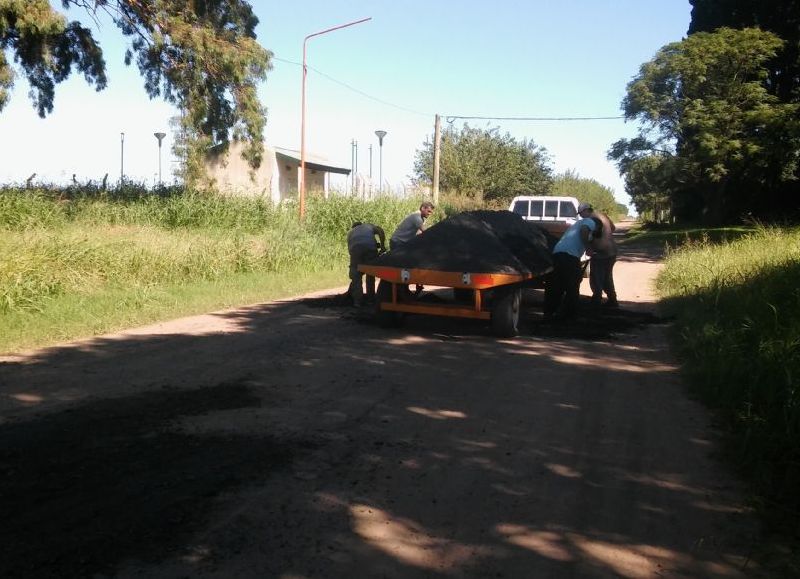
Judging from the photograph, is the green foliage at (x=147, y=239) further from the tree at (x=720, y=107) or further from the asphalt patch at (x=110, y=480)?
the tree at (x=720, y=107)

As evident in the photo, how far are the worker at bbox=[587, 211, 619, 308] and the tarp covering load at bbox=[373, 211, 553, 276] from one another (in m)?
1.53

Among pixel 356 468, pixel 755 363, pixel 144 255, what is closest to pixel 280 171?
pixel 144 255

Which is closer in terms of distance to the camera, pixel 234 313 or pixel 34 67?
pixel 234 313

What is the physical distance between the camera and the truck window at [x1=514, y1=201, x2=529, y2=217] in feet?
65.1

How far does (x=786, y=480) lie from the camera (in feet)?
14.4

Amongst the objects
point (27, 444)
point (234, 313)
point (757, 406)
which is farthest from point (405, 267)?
point (27, 444)

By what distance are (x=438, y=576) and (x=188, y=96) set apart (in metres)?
19.8

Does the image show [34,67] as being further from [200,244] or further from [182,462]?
[182,462]

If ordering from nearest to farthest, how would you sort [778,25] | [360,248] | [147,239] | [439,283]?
[439,283] → [360,248] → [147,239] → [778,25]

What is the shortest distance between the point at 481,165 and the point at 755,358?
43089 mm

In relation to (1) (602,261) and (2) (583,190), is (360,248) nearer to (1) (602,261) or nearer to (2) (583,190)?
(1) (602,261)

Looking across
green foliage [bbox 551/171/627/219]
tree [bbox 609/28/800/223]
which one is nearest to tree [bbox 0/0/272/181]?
tree [bbox 609/28/800/223]

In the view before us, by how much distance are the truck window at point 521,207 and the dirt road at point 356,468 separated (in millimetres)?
11934

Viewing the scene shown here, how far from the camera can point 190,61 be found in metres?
20.1
